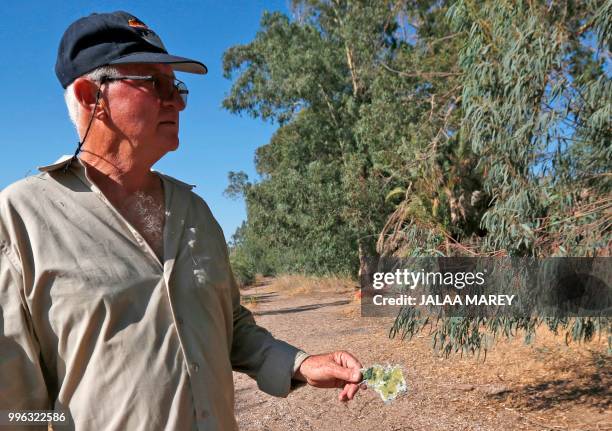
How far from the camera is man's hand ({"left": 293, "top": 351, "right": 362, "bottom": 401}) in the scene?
1.50 m

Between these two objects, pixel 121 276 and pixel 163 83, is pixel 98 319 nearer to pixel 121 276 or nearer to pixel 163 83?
pixel 121 276

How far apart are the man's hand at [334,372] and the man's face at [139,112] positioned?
74 centimetres

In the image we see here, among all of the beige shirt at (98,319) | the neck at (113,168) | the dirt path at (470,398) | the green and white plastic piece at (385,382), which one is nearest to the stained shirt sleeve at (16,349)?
the beige shirt at (98,319)

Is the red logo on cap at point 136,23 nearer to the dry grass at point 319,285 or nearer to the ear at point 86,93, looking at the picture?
the ear at point 86,93

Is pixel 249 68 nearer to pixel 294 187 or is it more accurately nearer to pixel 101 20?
pixel 294 187

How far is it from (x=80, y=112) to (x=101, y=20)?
0.80ft

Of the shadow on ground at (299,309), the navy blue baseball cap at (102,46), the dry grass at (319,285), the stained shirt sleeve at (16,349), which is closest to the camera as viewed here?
the stained shirt sleeve at (16,349)

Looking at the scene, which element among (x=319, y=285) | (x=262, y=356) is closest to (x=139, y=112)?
(x=262, y=356)

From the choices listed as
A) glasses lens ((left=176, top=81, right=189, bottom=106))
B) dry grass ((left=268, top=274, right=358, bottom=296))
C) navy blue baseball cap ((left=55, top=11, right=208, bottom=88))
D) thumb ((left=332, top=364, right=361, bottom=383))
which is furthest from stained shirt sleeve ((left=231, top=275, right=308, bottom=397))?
dry grass ((left=268, top=274, right=358, bottom=296))

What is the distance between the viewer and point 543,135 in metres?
4.21

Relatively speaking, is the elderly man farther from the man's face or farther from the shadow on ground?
the shadow on ground

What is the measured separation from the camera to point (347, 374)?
59.1 inches

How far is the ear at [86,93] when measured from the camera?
1.40m

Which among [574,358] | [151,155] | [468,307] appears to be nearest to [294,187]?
[574,358]
